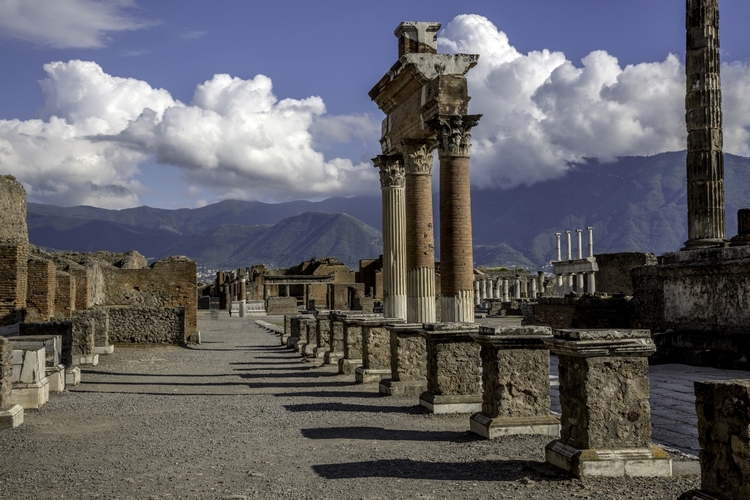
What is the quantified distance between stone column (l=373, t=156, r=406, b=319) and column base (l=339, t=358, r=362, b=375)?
1348 mm

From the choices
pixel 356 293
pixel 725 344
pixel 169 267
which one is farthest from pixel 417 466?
pixel 356 293

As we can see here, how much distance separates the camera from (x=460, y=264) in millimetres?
13180

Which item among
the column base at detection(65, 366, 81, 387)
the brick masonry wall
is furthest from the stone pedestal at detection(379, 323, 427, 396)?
the brick masonry wall

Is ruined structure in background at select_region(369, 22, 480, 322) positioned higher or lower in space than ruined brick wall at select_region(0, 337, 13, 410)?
higher

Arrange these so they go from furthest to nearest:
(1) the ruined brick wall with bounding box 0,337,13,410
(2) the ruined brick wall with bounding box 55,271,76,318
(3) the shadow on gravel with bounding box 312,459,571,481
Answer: (2) the ruined brick wall with bounding box 55,271,76,318, (1) the ruined brick wall with bounding box 0,337,13,410, (3) the shadow on gravel with bounding box 312,459,571,481

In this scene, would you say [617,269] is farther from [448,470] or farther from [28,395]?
[448,470]

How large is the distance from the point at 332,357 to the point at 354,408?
6792 mm

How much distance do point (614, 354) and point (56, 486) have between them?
4.47m

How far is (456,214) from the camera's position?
13133 millimetres

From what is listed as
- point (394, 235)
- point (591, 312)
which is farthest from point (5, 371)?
point (591, 312)

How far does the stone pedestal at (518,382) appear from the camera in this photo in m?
7.86

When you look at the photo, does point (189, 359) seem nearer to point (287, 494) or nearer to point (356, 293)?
point (287, 494)

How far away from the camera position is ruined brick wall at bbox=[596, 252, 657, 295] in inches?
1585

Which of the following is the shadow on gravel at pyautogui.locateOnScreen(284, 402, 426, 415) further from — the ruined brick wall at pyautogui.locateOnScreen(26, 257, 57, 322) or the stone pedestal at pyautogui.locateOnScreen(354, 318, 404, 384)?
the ruined brick wall at pyautogui.locateOnScreen(26, 257, 57, 322)
